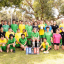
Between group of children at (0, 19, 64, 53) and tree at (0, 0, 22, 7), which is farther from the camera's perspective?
tree at (0, 0, 22, 7)

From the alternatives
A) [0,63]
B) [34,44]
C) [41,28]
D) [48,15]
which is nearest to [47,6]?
[48,15]

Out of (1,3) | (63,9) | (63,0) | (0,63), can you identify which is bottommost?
(0,63)

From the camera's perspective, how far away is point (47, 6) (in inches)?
579

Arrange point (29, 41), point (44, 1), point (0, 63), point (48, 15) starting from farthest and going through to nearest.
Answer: point (48, 15) < point (44, 1) < point (29, 41) < point (0, 63)

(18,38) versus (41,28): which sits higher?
(41,28)

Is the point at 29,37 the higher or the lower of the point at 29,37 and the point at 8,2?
the lower

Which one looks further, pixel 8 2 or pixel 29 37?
pixel 29 37

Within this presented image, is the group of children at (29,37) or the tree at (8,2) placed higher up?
the tree at (8,2)

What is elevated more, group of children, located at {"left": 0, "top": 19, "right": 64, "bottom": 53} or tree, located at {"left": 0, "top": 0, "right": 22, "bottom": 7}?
tree, located at {"left": 0, "top": 0, "right": 22, "bottom": 7}

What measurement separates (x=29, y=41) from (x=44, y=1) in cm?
884

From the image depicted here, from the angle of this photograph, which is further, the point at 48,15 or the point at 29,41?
the point at 48,15

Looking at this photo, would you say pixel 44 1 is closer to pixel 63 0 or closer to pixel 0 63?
pixel 63 0

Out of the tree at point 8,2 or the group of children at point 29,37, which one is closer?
the group of children at point 29,37

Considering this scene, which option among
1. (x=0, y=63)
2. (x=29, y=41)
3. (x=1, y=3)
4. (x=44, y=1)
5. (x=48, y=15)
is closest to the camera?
(x=0, y=63)
